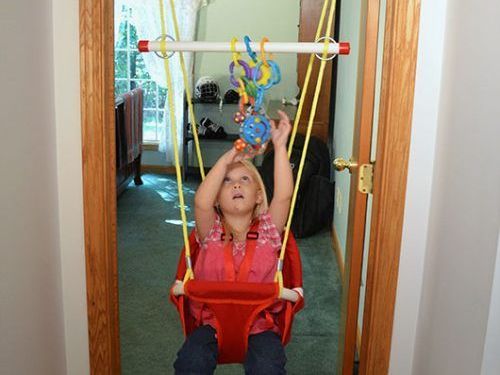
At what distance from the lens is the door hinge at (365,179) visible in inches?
74.7

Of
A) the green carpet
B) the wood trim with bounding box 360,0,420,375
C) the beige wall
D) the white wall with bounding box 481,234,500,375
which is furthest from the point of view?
the beige wall

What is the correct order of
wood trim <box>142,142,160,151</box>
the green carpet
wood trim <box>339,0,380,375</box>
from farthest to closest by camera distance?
wood trim <box>142,142,160,151</box> → the green carpet → wood trim <box>339,0,380,375</box>

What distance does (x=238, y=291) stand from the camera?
1791 millimetres

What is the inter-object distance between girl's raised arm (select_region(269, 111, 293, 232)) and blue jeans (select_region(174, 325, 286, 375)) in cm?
35

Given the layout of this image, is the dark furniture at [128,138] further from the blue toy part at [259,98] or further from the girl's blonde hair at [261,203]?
the blue toy part at [259,98]

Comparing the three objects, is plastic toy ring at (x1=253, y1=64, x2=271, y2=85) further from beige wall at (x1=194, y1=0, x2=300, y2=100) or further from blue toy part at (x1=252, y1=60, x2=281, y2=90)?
beige wall at (x1=194, y1=0, x2=300, y2=100)

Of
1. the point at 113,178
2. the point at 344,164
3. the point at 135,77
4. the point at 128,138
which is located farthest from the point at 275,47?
the point at 135,77

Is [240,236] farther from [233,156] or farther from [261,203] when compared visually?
[233,156]

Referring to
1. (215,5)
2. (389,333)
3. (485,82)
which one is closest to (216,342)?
(389,333)

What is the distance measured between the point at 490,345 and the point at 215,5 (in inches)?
194

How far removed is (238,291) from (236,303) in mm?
43

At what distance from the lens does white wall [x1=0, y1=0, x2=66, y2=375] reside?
1.55 metres

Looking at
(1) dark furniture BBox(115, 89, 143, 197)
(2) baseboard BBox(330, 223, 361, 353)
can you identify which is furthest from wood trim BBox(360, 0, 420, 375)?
(1) dark furniture BBox(115, 89, 143, 197)

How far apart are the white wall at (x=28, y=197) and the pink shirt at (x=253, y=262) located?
16.6 inches
